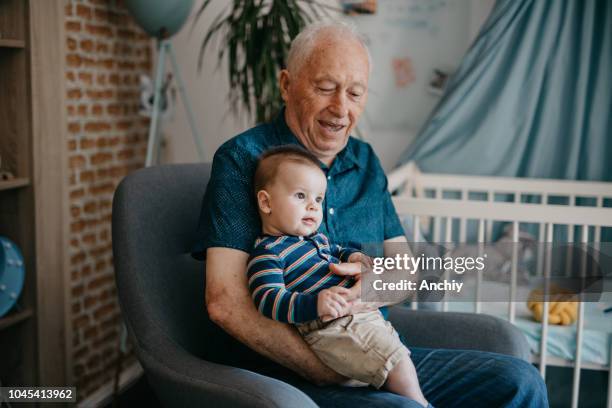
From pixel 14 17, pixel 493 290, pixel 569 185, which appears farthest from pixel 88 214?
pixel 569 185

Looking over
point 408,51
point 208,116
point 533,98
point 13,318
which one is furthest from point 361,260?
point 208,116

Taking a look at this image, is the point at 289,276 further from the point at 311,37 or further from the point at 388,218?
the point at 311,37

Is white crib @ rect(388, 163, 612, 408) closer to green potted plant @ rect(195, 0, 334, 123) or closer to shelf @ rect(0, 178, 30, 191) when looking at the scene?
green potted plant @ rect(195, 0, 334, 123)

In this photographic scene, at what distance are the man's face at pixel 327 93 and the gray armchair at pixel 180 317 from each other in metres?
0.38

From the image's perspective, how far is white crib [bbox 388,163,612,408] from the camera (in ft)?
6.68

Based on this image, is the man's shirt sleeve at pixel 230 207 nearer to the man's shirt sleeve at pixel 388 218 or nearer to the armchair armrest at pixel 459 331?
the man's shirt sleeve at pixel 388 218

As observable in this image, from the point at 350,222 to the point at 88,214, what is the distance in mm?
1477

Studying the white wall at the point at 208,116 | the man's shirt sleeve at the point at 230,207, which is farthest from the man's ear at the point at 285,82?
the white wall at the point at 208,116

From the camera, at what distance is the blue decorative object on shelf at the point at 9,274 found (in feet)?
6.74

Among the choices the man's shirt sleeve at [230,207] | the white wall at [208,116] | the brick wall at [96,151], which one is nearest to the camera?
the man's shirt sleeve at [230,207]

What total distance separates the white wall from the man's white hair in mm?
1692

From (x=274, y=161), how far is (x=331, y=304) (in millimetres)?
340

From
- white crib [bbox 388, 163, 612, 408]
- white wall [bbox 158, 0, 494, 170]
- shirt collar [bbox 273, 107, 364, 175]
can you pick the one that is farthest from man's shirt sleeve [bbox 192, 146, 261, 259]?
white wall [bbox 158, 0, 494, 170]

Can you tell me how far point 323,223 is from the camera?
158cm
